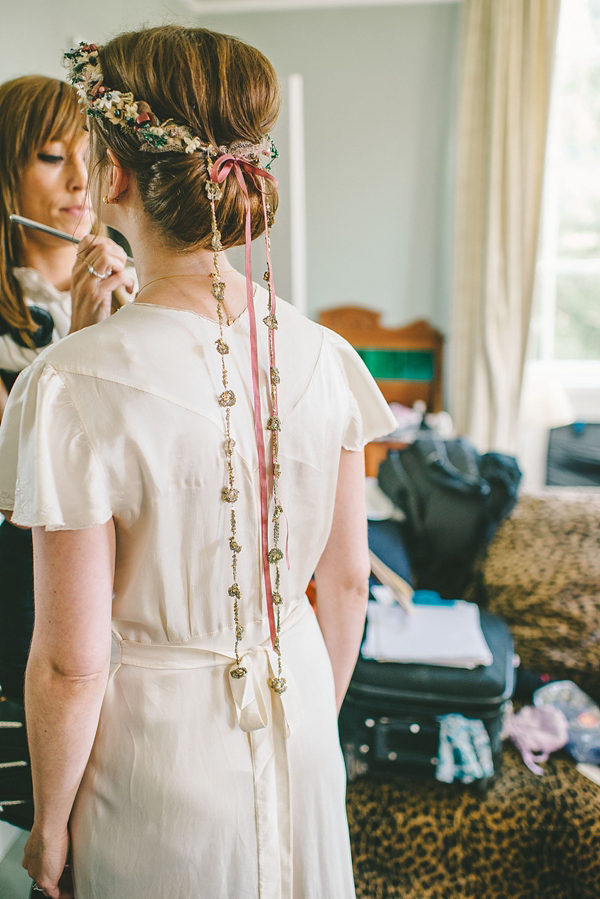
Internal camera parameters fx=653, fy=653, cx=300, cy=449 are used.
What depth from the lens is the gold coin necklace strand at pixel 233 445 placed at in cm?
62

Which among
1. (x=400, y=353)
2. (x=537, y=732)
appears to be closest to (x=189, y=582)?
(x=537, y=732)

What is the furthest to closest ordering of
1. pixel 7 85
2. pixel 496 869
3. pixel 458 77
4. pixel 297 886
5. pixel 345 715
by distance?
1. pixel 458 77
2. pixel 345 715
3. pixel 496 869
4. pixel 7 85
5. pixel 297 886

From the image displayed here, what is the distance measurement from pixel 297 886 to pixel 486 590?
50.3 inches

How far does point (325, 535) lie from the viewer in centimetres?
78

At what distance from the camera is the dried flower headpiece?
0.57 m

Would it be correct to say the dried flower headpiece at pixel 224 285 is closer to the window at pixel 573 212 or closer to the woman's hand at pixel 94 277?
the woman's hand at pixel 94 277

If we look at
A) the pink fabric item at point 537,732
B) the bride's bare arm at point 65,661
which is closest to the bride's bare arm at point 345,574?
the bride's bare arm at point 65,661

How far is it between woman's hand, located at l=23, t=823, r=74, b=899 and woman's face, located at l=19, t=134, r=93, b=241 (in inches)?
31.1

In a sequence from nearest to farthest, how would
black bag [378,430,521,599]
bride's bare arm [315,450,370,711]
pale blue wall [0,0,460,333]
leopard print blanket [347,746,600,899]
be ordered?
bride's bare arm [315,450,370,711] → leopard print blanket [347,746,600,899] → black bag [378,430,521,599] → pale blue wall [0,0,460,333]

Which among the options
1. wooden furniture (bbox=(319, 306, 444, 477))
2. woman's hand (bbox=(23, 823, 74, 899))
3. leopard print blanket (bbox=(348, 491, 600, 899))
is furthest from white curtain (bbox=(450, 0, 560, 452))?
woman's hand (bbox=(23, 823, 74, 899))

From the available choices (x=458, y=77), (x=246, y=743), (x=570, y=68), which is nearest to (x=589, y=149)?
(x=570, y=68)

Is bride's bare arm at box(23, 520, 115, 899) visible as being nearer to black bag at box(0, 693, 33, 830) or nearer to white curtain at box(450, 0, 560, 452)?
black bag at box(0, 693, 33, 830)

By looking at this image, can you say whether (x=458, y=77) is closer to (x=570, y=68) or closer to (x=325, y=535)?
(x=570, y=68)

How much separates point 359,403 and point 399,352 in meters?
3.04
